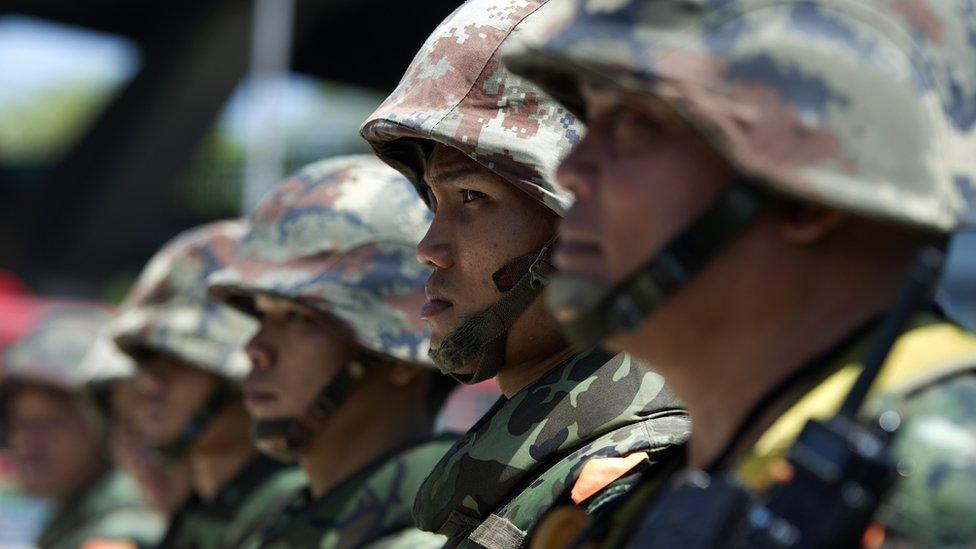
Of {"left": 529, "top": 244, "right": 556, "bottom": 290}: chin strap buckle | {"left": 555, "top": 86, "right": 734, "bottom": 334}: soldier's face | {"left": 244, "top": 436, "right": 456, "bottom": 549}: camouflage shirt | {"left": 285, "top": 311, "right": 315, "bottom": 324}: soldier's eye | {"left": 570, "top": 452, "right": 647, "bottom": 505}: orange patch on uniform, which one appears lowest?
{"left": 244, "top": 436, "right": 456, "bottom": 549}: camouflage shirt

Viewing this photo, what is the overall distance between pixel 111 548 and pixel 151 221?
1751 centimetres

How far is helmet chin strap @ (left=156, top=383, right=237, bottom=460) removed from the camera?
5969 millimetres

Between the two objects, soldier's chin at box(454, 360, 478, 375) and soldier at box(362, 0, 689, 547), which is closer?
soldier at box(362, 0, 689, 547)

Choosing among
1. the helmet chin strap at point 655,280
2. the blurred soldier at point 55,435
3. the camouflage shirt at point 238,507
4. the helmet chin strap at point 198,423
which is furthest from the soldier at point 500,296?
the blurred soldier at point 55,435

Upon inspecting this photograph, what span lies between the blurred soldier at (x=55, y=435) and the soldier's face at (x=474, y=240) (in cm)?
519

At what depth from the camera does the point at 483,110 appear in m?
3.34

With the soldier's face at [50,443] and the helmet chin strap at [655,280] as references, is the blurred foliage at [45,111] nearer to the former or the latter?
the soldier's face at [50,443]

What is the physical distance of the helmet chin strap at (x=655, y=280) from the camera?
6.57 ft

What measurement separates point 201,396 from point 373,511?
83.6 inches

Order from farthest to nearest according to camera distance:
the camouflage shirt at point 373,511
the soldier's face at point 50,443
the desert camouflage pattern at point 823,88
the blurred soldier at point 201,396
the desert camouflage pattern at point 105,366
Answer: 1. the soldier's face at point 50,443
2. the desert camouflage pattern at point 105,366
3. the blurred soldier at point 201,396
4. the camouflage shirt at point 373,511
5. the desert camouflage pattern at point 823,88

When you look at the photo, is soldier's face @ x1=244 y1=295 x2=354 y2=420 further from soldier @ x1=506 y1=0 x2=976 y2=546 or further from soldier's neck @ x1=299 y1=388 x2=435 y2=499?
soldier @ x1=506 y1=0 x2=976 y2=546

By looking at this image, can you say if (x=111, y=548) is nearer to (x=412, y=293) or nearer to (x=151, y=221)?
(x=412, y=293)

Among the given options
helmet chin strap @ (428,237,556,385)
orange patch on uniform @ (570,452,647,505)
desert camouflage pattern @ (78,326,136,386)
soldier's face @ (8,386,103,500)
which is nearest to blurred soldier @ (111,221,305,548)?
desert camouflage pattern @ (78,326,136,386)

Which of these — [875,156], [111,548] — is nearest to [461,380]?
[875,156]
